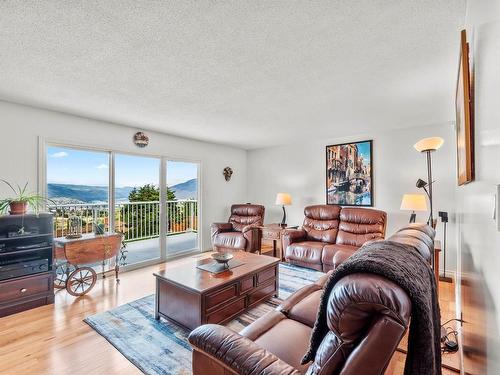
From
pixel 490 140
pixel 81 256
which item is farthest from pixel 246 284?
pixel 490 140

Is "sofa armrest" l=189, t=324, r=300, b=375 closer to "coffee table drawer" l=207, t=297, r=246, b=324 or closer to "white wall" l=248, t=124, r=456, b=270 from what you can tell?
"coffee table drawer" l=207, t=297, r=246, b=324

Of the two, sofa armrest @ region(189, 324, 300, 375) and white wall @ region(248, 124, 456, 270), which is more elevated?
white wall @ region(248, 124, 456, 270)

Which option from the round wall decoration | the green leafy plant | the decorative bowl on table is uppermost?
the round wall decoration

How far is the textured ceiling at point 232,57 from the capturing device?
152 cm

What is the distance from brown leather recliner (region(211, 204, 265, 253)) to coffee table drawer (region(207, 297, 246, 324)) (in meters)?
2.00

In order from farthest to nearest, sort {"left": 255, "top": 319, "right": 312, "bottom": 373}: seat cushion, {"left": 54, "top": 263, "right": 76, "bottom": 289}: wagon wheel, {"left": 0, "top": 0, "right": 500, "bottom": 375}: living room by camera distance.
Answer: {"left": 54, "top": 263, "right": 76, "bottom": 289}: wagon wheel < {"left": 255, "top": 319, "right": 312, "bottom": 373}: seat cushion < {"left": 0, "top": 0, "right": 500, "bottom": 375}: living room

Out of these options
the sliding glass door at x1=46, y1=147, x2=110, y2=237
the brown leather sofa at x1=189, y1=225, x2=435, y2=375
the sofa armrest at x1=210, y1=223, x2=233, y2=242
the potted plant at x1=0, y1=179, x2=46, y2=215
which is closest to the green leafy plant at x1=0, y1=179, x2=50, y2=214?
the potted plant at x1=0, y1=179, x2=46, y2=215

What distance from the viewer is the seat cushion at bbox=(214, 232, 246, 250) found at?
4.54m

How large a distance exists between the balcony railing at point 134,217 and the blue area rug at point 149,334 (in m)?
1.57

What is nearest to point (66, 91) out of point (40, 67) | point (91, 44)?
point (40, 67)

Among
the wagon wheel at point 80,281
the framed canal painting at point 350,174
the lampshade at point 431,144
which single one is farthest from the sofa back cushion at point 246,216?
the lampshade at point 431,144

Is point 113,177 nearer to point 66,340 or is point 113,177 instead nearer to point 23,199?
point 23,199

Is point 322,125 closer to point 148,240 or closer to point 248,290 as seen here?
point 248,290

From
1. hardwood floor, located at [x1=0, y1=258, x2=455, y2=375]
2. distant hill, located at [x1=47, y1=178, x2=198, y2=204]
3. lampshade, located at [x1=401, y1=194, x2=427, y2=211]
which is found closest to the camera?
hardwood floor, located at [x1=0, y1=258, x2=455, y2=375]
